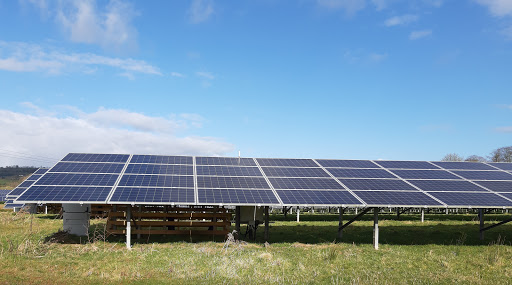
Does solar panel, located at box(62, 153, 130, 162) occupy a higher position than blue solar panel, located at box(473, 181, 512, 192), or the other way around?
solar panel, located at box(62, 153, 130, 162)

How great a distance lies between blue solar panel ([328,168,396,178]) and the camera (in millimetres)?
27214

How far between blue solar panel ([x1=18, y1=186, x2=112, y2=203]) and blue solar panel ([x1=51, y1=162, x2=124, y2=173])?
319 centimetres

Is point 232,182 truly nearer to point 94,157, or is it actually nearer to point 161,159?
point 161,159

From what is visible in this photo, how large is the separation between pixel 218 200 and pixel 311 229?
1295 centimetres

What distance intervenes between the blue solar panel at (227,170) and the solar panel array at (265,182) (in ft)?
0.21

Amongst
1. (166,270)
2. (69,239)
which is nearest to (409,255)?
(166,270)

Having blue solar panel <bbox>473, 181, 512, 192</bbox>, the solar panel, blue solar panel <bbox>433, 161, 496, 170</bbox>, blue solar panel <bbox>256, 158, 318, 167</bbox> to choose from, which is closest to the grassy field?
blue solar panel <bbox>473, 181, 512, 192</bbox>

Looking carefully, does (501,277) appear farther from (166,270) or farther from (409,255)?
(166,270)

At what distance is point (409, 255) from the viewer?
20734 millimetres

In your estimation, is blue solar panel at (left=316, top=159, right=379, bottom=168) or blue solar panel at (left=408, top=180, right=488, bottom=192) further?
blue solar panel at (left=316, top=159, right=379, bottom=168)

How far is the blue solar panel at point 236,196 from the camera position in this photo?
2125 cm

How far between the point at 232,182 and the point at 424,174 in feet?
46.9

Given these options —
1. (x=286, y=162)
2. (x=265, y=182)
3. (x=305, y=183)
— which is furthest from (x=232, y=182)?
(x=286, y=162)

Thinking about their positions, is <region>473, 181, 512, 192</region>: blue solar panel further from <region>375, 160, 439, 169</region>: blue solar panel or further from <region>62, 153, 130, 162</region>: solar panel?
<region>62, 153, 130, 162</region>: solar panel
